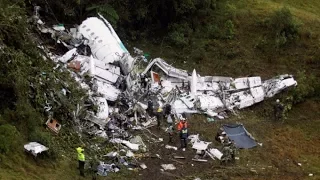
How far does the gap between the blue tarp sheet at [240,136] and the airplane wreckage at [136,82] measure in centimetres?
116

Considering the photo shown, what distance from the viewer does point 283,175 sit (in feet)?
53.2

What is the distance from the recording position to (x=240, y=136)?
18094mm

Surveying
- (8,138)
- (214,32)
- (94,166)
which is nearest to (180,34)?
(214,32)

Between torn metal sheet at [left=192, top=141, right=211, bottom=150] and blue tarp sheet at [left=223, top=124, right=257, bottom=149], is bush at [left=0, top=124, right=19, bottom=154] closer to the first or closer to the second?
torn metal sheet at [left=192, top=141, right=211, bottom=150]

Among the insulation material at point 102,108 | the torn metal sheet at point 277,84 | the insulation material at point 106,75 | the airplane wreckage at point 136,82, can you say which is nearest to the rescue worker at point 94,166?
the insulation material at point 102,108

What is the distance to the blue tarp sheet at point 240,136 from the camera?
58.2ft

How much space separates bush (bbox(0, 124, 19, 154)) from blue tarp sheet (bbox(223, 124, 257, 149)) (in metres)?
7.55

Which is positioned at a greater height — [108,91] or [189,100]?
[189,100]

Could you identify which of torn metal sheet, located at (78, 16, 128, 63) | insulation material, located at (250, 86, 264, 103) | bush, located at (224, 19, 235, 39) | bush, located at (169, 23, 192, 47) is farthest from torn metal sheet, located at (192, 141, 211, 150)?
bush, located at (224, 19, 235, 39)

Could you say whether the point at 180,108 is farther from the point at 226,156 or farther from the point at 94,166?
the point at 94,166

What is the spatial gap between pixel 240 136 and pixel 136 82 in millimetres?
4414

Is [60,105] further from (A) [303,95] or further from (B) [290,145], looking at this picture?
(A) [303,95]

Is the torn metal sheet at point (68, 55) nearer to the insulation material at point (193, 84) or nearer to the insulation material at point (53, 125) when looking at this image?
the insulation material at point (53, 125)

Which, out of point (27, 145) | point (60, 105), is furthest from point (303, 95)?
point (27, 145)
